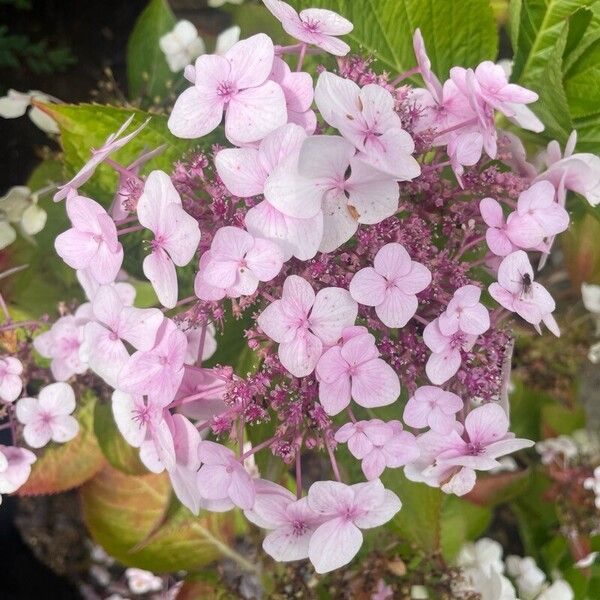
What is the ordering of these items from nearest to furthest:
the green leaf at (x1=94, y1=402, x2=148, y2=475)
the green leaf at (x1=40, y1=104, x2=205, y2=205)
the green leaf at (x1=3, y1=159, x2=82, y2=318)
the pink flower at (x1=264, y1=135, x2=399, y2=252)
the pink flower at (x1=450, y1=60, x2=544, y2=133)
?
the pink flower at (x1=264, y1=135, x2=399, y2=252), the pink flower at (x1=450, y1=60, x2=544, y2=133), the green leaf at (x1=40, y1=104, x2=205, y2=205), the green leaf at (x1=94, y1=402, x2=148, y2=475), the green leaf at (x1=3, y1=159, x2=82, y2=318)

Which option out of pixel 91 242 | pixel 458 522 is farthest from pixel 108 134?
pixel 458 522

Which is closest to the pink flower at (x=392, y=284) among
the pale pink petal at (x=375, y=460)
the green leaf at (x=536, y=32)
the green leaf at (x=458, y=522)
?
the pale pink petal at (x=375, y=460)

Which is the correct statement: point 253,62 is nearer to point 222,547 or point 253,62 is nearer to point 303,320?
point 303,320

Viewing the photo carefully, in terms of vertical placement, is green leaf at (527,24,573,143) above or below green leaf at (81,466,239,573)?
above

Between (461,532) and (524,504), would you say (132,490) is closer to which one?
→ (461,532)

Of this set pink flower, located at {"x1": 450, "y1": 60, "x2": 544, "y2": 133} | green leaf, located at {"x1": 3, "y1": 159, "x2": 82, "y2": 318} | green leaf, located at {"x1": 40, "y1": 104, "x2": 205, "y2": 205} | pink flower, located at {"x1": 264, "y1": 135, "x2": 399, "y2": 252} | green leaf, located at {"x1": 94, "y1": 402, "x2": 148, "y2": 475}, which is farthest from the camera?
green leaf, located at {"x1": 3, "y1": 159, "x2": 82, "y2": 318}

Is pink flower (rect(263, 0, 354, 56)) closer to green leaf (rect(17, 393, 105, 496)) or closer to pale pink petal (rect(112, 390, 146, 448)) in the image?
pale pink petal (rect(112, 390, 146, 448))

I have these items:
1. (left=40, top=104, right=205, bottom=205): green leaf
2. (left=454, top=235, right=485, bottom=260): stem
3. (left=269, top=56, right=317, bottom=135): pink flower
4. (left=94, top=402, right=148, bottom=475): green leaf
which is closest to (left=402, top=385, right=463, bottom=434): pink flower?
(left=454, top=235, right=485, bottom=260): stem

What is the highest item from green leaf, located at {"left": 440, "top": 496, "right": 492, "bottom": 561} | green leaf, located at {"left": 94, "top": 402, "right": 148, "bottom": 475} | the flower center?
the flower center

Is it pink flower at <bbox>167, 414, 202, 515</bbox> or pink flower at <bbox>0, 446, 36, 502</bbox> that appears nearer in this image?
pink flower at <bbox>167, 414, 202, 515</bbox>
